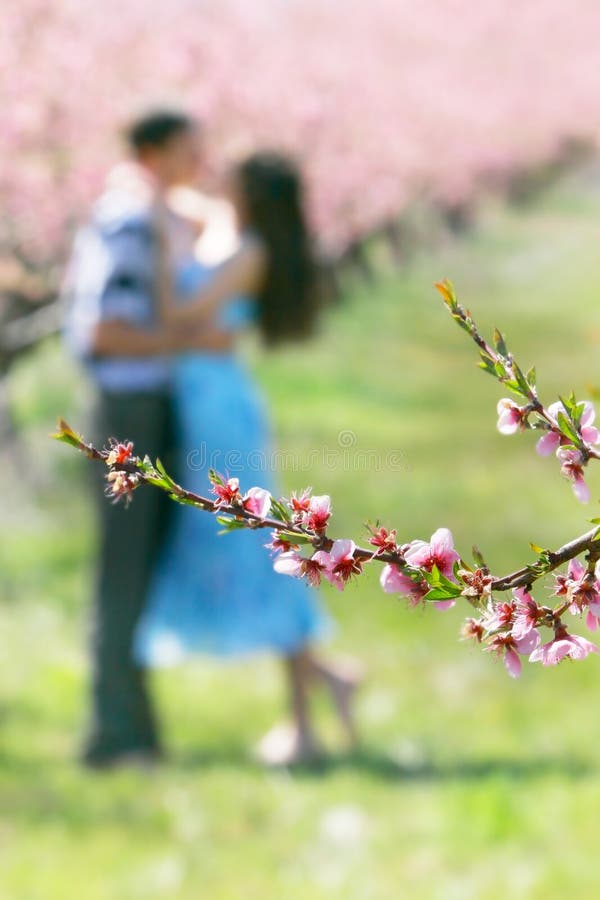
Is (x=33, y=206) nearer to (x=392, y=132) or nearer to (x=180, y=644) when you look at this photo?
(x=180, y=644)

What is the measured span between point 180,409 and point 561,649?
419 cm

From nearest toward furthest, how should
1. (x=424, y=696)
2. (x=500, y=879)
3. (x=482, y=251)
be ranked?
(x=500, y=879), (x=424, y=696), (x=482, y=251)

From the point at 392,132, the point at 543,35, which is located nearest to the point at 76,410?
the point at 392,132

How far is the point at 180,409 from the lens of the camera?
531 cm

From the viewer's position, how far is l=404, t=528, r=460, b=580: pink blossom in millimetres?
1240

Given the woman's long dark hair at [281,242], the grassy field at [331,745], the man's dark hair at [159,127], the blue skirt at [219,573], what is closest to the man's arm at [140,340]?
the blue skirt at [219,573]

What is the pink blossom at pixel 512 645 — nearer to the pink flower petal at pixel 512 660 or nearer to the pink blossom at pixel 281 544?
the pink flower petal at pixel 512 660

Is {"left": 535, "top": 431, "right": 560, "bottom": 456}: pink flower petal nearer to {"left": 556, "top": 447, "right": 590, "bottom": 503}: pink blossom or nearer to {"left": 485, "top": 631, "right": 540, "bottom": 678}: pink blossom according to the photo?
{"left": 556, "top": 447, "right": 590, "bottom": 503}: pink blossom

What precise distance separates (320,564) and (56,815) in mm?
4080

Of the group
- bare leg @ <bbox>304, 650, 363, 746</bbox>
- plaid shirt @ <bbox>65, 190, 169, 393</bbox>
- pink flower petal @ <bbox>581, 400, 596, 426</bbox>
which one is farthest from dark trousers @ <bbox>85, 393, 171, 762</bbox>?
pink flower petal @ <bbox>581, 400, 596, 426</bbox>

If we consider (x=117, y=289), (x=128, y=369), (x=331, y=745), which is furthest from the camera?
(x=331, y=745)

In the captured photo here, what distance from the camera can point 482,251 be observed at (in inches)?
1046

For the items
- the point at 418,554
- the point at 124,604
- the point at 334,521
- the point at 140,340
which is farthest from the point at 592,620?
the point at 334,521

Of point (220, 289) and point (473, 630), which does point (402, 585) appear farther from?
point (220, 289)
